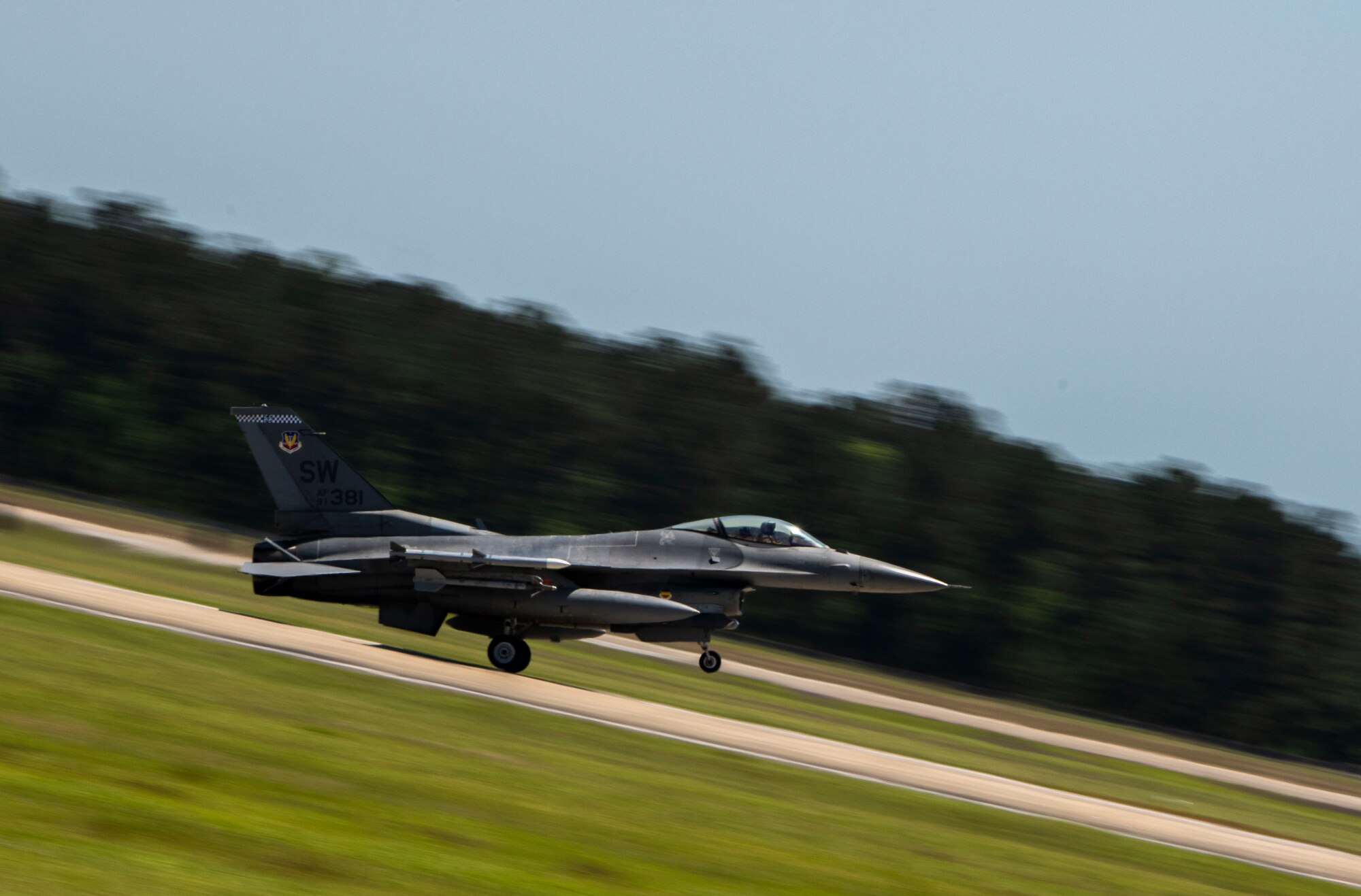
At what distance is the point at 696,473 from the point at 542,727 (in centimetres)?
4699

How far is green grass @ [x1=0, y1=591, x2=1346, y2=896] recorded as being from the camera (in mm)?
9922

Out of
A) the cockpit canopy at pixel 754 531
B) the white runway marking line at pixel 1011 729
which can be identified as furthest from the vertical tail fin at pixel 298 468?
the white runway marking line at pixel 1011 729

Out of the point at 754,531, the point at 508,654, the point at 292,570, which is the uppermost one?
the point at 754,531

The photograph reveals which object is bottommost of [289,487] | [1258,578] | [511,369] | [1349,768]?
[1349,768]

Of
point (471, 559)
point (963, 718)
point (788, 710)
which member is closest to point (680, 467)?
point (963, 718)

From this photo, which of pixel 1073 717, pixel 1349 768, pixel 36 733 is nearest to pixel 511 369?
pixel 1073 717

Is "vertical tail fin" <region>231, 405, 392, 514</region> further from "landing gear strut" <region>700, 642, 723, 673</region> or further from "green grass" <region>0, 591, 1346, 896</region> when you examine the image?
"landing gear strut" <region>700, 642, 723, 673</region>

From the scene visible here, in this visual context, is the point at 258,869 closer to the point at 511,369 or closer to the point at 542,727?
the point at 542,727

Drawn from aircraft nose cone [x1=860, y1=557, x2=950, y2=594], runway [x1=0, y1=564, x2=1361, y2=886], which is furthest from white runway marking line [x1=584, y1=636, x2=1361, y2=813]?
runway [x1=0, y1=564, x2=1361, y2=886]

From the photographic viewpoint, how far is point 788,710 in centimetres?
2620

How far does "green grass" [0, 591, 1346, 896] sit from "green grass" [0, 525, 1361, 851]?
509 centimetres

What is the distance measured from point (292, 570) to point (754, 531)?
814 centimetres

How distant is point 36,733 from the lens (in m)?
12.4

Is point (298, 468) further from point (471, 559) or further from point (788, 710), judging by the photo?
point (788, 710)
